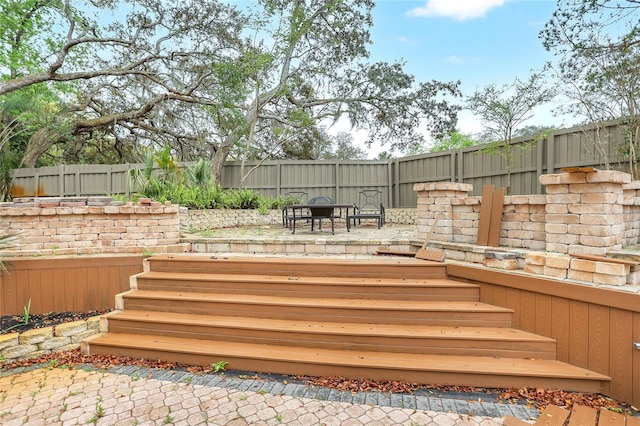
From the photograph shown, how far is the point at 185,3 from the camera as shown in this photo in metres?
9.20

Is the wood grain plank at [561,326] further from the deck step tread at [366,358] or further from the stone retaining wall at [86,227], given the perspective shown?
the stone retaining wall at [86,227]

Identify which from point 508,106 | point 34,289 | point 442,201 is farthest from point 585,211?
point 34,289

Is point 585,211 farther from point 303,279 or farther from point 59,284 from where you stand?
point 59,284

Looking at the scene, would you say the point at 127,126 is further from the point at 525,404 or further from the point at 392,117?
the point at 525,404

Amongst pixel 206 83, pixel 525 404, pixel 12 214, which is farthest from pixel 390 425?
pixel 206 83

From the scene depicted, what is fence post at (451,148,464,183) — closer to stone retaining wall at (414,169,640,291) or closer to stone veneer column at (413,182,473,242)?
stone veneer column at (413,182,473,242)

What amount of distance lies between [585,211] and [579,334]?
3.26 ft

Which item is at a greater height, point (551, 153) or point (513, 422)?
point (551, 153)

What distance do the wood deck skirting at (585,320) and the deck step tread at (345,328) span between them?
0.14 metres

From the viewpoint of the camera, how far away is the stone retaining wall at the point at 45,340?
2.82 meters

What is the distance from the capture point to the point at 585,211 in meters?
2.61

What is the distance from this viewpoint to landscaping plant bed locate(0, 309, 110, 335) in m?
3.20

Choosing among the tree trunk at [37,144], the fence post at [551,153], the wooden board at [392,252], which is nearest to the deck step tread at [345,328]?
the wooden board at [392,252]

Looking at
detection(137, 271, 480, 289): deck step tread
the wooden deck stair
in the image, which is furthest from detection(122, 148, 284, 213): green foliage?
the wooden deck stair
